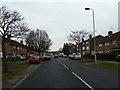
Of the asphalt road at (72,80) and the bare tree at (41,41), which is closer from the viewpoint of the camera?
the asphalt road at (72,80)

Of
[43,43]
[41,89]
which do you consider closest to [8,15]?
[41,89]

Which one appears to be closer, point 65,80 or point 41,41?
point 65,80

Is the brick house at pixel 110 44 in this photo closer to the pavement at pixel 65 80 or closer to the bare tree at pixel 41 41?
the bare tree at pixel 41 41

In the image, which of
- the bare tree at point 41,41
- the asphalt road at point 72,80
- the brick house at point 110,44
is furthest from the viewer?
the bare tree at point 41,41

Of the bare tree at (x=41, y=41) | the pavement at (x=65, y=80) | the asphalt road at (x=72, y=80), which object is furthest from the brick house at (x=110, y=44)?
the pavement at (x=65, y=80)

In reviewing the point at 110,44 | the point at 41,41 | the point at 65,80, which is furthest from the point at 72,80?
the point at 41,41

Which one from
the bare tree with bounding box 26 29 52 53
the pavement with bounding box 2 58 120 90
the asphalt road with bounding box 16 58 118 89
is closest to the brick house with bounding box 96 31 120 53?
the bare tree with bounding box 26 29 52 53

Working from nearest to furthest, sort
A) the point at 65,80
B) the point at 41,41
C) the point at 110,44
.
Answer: the point at 65,80
the point at 110,44
the point at 41,41

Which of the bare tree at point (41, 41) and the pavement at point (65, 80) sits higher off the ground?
the bare tree at point (41, 41)

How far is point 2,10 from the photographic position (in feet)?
51.6

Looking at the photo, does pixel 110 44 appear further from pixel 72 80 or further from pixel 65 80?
pixel 65 80

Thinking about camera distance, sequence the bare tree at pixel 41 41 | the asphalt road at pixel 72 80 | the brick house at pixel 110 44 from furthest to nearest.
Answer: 1. the bare tree at pixel 41 41
2. the brick house at pixel 110 44
3. the asphalt road at pixel 72 80

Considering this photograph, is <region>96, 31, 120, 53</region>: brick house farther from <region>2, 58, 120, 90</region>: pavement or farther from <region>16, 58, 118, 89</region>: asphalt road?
<region>2, 58, 120, 90</region>: pavement

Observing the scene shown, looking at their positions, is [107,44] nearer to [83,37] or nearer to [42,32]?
[83,37]
